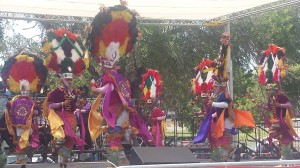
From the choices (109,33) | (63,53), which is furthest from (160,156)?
(63,53)

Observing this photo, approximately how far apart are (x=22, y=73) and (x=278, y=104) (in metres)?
4.47

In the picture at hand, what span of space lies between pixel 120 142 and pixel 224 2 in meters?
4.32

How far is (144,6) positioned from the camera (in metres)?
10.8

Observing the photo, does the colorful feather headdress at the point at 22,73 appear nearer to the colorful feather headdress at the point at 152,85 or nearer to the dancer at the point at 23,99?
the dancer at the point at 23,99

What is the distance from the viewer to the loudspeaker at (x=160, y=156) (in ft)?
18.0

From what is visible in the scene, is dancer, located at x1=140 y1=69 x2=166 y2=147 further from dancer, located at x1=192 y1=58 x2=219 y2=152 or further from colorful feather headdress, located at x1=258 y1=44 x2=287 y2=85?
colorful feather headdress, located at x1=258 y1=44 x2=287 y2=85

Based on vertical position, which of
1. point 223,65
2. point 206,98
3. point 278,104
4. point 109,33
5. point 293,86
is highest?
point 109,33

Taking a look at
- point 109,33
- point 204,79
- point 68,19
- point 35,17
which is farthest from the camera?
point 68,19

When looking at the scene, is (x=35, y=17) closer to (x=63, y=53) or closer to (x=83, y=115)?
(x=83, y=115)

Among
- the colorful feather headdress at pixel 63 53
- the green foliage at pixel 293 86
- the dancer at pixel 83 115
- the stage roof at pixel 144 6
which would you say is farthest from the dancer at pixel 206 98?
the green foliage at pixel 293 86

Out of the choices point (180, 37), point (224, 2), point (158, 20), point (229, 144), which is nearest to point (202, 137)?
point (229, 144)

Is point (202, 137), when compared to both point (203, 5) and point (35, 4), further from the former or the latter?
point (35, 4)

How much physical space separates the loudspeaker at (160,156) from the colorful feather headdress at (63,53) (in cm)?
261

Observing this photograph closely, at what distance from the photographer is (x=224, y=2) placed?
10367 mm
